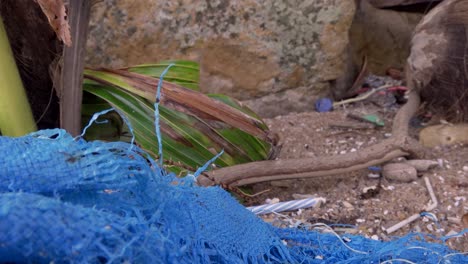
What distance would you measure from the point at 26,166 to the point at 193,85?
1008 millimetres

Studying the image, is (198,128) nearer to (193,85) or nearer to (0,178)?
(193,85)

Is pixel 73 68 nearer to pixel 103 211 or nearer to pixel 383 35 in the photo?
pixel 103 211

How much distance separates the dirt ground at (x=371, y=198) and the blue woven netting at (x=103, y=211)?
36 cm

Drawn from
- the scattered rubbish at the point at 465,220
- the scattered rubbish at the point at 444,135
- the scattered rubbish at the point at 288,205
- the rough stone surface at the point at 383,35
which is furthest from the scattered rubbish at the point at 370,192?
the rough stone surface at the point at 383,35

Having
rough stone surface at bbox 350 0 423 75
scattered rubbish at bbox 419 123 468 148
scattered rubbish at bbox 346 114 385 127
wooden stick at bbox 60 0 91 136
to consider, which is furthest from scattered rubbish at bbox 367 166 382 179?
rough stone surface at bbox 350 0 423 75

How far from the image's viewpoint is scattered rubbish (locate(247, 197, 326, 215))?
125cm

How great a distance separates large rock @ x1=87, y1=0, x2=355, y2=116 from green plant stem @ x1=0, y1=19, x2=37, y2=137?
2.51ft

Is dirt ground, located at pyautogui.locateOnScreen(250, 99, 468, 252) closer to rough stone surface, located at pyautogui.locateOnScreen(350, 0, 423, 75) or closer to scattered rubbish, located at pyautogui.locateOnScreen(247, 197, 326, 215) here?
scattered rubbish, located at pyautogui.locateOnScreen(247, 197, 326, 215)

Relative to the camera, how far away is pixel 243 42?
6.70ft

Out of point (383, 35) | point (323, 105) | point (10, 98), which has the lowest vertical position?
point (323, 105)

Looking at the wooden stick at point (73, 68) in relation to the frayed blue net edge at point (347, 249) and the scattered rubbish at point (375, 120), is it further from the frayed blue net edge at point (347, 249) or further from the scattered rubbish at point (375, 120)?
the scattered rubbish at point (375, 120)

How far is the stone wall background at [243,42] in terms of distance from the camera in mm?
1907

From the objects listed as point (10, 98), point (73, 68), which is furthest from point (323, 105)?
point (10, 98)

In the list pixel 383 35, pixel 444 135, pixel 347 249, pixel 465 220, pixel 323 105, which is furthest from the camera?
pixel 383 35
